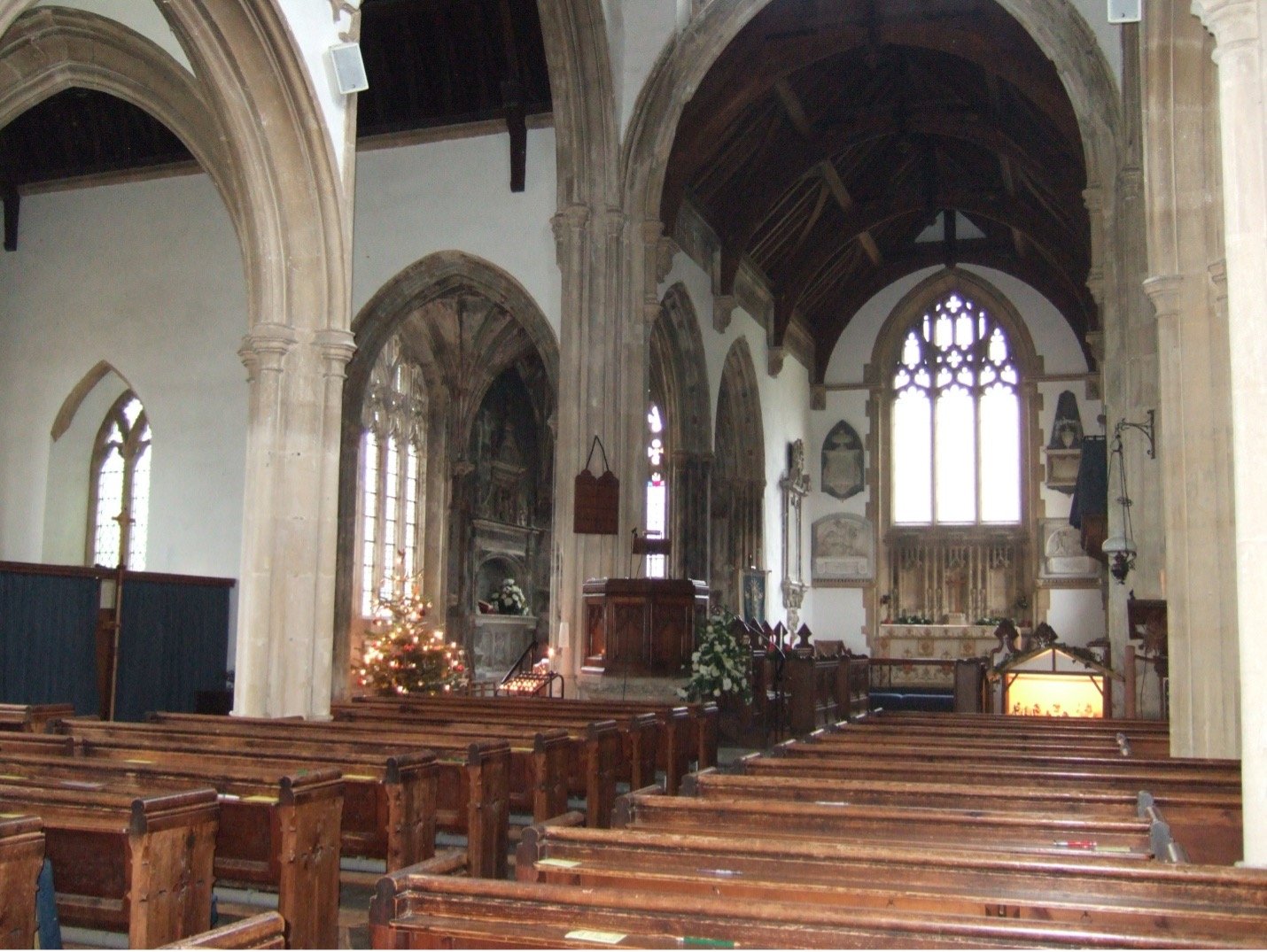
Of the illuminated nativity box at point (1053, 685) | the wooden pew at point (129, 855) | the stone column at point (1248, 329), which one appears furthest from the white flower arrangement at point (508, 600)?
the stone column at point (1248, 329)

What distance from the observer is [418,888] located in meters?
2.59

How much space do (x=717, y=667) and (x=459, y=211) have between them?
609 centimetres

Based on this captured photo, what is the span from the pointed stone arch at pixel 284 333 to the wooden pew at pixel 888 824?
15.3 ft

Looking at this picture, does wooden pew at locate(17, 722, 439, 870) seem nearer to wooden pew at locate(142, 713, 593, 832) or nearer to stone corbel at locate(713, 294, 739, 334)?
wooden pew at locate(142, 713, 593, 832)

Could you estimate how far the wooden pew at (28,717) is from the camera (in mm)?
6367

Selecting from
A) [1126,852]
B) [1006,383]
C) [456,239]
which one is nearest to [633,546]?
[456,239]

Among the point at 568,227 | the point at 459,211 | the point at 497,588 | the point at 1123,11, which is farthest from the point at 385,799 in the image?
the point at 497,588

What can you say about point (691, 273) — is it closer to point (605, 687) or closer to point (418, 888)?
point (605, 687)

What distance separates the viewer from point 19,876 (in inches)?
123

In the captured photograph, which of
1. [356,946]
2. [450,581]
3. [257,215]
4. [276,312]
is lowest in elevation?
[356,946]

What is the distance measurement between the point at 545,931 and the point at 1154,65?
17.6 feet

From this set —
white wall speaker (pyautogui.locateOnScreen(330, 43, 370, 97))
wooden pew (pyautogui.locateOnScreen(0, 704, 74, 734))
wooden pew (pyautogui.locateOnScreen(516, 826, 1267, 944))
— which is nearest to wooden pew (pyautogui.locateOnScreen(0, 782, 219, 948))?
wooden pew (pyautogui.locateOnScreen(516, 826, 1267, 944))

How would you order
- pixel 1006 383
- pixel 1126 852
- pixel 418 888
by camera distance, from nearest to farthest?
1. pixel 418 888
2. pixel 1126 852
3. pixel 1006 383

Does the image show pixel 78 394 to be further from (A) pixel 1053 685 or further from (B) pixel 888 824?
(B) pixel 888 824
